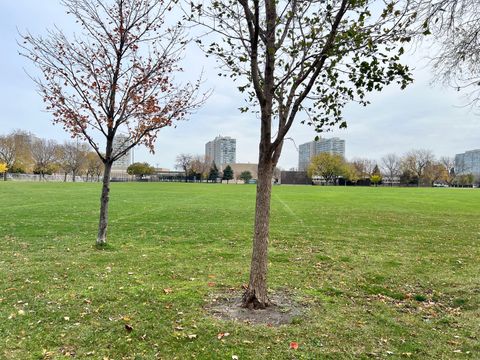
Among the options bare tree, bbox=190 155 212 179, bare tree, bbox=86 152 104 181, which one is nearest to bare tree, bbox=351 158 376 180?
bare tree, bbox=190 155 212 179

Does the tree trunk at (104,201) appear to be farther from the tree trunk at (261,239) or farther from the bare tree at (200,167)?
the bare tree at (200,167)

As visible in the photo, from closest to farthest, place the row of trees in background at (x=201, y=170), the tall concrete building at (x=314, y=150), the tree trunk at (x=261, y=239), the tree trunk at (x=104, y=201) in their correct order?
the tree trunk at (x=261, y=239), the tree trunk at (x=104, y=201), the tall concrete building at (x=314, y=150), the row of trees in background at (x=201, y=170)

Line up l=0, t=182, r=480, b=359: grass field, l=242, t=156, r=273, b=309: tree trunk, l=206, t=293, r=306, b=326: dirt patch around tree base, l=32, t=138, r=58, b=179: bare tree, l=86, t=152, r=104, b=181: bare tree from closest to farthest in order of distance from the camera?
l=0, t=182, r=480, b=359: grass field
l=206, t=293, r=306, b=326: dirt patch around tree base
l=242, t=156, r=273, b=309: tree trunk
l=32, t=138, r=58, b=179: bare tree
l=86, t=152, r=104, b=181: bare tree

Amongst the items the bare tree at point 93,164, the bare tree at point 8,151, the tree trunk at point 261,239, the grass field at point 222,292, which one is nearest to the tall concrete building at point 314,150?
the bare tree at point 93,164

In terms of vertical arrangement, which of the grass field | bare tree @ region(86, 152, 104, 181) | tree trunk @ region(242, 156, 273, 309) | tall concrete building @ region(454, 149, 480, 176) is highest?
tall concrete building @ region(454, 149, 480, 176)

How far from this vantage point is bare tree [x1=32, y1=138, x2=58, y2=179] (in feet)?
322

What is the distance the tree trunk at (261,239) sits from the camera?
5484 mm

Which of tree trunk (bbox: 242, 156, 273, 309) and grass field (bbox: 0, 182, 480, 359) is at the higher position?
tree trunk (bbox: 242, 156, 273, 309)

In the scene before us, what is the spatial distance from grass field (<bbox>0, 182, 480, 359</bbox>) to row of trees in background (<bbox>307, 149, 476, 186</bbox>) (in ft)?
345

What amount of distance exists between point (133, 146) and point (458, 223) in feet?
52.4

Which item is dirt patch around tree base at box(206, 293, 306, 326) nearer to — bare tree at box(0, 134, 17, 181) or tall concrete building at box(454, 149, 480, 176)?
bare tree at box(0, 134, 17, 181)

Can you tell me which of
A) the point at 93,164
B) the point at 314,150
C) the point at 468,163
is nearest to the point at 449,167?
the point at 468,163

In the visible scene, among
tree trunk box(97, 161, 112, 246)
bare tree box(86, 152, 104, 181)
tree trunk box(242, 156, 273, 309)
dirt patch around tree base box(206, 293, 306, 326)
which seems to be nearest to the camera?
dirt patch around tree base box(206, 293, 306, 326)

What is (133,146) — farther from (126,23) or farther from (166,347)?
(166,347)
